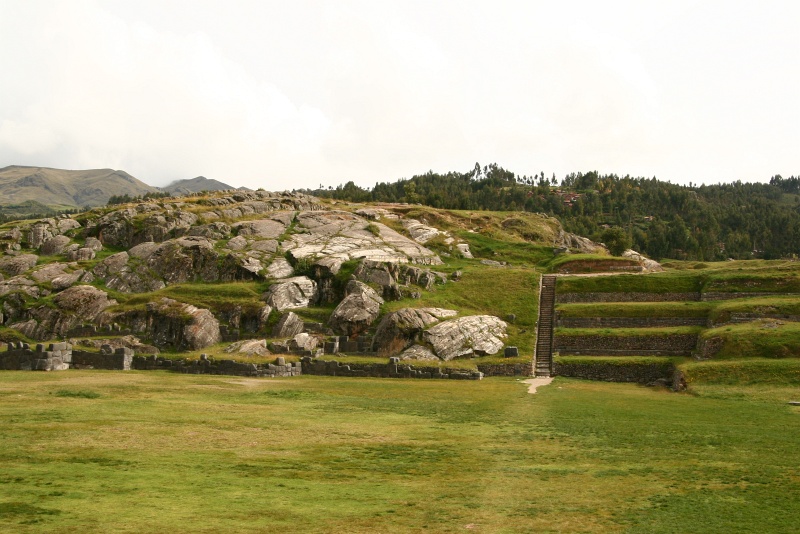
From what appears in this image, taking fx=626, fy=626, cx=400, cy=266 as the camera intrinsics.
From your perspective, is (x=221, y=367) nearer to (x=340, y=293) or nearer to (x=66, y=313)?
(x=340, y=293)

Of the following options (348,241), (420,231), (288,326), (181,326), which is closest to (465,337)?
(288,326)

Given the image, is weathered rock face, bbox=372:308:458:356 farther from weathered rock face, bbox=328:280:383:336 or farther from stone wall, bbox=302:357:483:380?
stone wall, bbox=302:357:483:380

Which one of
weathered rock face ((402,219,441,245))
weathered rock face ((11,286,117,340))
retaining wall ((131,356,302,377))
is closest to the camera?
retaining wall ((131,356,302,377))

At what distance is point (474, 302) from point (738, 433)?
39.8 meters

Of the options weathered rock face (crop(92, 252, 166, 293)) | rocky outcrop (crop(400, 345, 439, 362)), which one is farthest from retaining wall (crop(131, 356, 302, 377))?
weathered rock face (crop(92, 252, 166, 293))

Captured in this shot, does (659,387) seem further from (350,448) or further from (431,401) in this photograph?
(350,448)

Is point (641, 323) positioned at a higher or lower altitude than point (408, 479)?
higher

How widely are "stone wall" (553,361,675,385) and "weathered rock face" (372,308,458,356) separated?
12464 mm

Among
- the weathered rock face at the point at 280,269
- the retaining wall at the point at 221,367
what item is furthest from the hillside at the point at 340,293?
the retaining wall at the point at 221,367

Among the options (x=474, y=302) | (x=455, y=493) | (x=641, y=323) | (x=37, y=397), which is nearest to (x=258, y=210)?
(x=474, y=302)

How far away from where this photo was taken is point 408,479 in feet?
57.1

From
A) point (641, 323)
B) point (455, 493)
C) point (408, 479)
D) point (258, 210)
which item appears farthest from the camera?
point (258, 210)

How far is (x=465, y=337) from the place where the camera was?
54.4 metres

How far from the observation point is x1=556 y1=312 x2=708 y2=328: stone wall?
5412 cm
